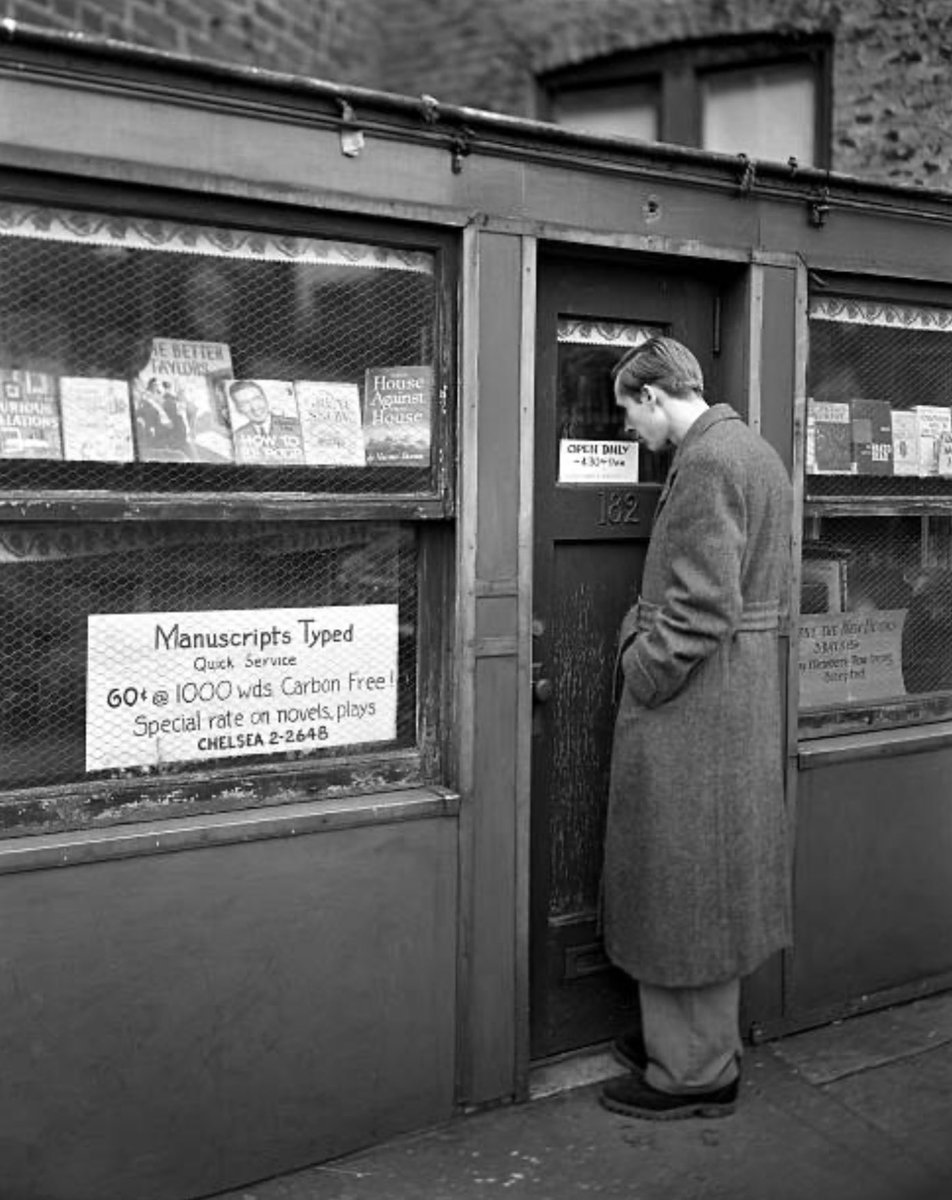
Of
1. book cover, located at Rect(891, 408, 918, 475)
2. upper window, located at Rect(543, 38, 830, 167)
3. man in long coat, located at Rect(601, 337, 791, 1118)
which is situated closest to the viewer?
man in long coat, located at Rect(601, 337, 791, 1118)

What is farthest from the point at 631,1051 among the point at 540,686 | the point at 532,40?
the point at 532,40

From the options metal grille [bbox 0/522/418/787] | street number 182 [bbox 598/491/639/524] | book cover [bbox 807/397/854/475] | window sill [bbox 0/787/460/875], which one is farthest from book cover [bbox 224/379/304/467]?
book cover [bbox 807/397/854/475]

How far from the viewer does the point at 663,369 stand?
3.64 metres

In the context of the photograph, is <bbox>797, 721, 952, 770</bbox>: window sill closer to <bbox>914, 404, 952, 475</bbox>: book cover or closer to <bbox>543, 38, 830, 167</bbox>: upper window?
<bbox>914, 404, 952, 475</bbox>: book cover

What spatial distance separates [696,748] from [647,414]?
0.92 metres

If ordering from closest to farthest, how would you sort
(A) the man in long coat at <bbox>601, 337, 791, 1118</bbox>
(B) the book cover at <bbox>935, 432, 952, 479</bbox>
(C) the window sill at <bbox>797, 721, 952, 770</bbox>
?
(A) the man in long coat at <bbox>601, 337, 791, 1118</bbox>
(C) the window sill at <bbox>797, 721, 952, 770</bbox>
(B) the book cover at <bbox>935, 432, 952, 479</bbox>

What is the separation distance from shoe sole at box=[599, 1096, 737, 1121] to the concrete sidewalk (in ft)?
0.07

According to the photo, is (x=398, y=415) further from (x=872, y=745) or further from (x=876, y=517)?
(x=872, y=745)

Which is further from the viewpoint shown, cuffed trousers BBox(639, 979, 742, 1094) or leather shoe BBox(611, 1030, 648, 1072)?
leather shoe BBox(611, 1030, 648, 1072)

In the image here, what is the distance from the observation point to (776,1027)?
14.0 feet

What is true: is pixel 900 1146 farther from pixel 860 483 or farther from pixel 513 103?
pixel 513 103

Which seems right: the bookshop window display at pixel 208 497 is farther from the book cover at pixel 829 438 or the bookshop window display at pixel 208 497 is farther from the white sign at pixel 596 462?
the book cover at pixel 829 438

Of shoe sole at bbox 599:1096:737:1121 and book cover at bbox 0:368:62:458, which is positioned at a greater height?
book cover at bbox 0:368:62:458

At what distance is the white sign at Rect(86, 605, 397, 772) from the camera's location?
10.5 ft
